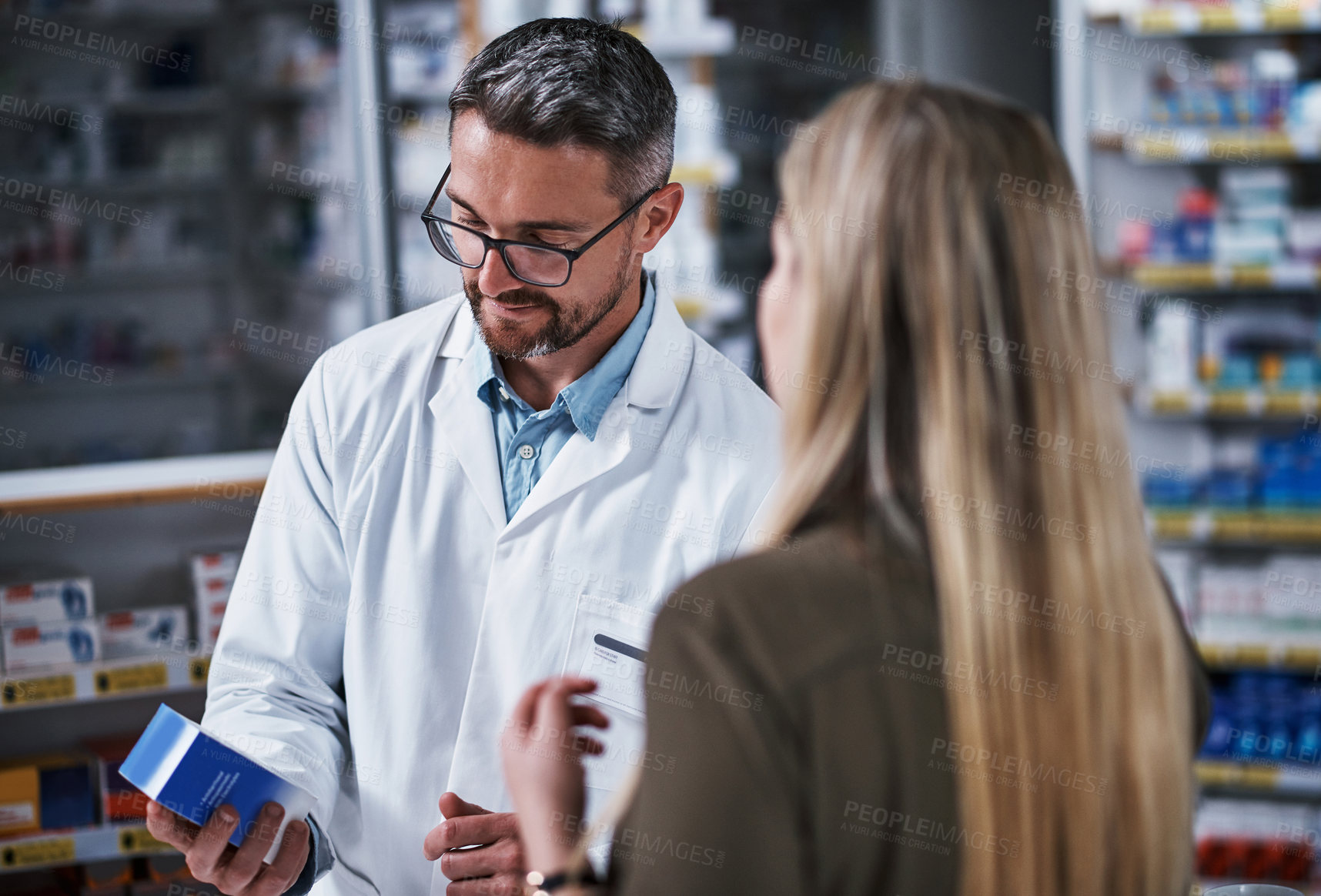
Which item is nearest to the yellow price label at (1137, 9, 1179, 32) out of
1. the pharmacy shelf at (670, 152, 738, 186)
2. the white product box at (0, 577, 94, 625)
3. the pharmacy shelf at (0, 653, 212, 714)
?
the pharmacy shelf at (670, 152, 738, 186)

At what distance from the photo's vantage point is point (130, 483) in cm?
230

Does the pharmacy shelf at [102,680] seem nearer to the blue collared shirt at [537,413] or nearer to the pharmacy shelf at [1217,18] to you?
the blue collared shirt at [537,413]

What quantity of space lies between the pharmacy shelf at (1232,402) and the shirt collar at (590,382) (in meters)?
1.94

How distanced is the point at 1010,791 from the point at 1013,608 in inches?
4.9

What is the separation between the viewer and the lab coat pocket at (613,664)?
5.11 feet

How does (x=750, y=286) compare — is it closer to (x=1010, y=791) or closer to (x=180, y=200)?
(x=180, y=200)

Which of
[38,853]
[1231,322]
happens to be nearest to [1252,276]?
[1231,322]

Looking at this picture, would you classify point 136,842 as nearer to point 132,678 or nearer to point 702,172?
point 132,678

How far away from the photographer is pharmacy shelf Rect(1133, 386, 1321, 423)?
3.00 metres

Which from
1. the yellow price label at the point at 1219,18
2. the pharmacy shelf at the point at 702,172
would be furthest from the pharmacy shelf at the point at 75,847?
the yellow price label at the point at 1219,18

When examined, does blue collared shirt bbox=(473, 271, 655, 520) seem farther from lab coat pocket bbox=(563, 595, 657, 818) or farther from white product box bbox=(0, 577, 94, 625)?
white product box bbox=(0, 577, 94, 625)

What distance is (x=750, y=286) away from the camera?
4.34 m

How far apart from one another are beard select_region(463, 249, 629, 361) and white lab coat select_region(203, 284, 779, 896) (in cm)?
11

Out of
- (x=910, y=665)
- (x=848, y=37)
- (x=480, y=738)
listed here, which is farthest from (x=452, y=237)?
(x=848, y=37)
